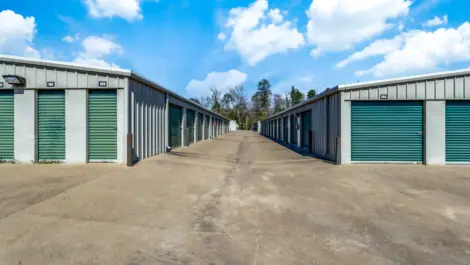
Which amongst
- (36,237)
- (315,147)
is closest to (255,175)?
(36,237)

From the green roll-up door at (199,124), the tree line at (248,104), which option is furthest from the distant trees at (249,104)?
the green roll-up door at (199,124)

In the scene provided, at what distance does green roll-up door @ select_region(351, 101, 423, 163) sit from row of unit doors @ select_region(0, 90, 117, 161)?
29.8 feet

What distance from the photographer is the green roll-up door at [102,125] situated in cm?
859

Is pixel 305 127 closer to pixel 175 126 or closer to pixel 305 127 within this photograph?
pixel 305 127

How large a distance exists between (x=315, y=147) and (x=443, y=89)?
18.5ft

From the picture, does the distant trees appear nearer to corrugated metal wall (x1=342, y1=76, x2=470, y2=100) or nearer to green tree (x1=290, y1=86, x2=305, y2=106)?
green tree (x1=290, y1=86, x2=305, y2=106)

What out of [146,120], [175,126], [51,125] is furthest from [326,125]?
[51,125]

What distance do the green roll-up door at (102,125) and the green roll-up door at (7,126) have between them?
3.12 m

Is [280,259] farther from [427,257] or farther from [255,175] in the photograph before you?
[255,175]

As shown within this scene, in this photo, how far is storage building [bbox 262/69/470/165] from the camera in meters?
9.12

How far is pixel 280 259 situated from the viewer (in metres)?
2.78

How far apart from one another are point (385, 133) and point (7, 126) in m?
14.4

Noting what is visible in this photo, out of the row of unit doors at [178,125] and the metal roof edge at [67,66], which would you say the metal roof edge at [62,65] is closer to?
the metal roof edge at [67,66]

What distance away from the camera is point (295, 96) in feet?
301
